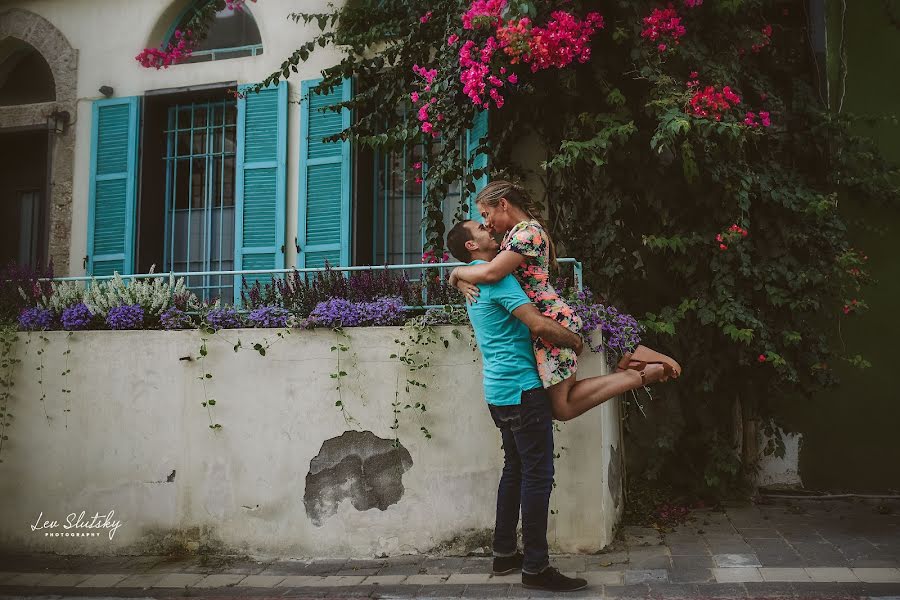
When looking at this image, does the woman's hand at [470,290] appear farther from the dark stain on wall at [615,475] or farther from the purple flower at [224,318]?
the purple flower at [224,318]

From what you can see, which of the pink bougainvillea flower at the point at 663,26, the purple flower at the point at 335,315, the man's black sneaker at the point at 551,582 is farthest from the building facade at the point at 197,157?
the man's black sneaker at the point at 551,582

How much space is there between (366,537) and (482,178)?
9.96ft

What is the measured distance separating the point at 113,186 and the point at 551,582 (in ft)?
19.1

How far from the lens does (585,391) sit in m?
4.02

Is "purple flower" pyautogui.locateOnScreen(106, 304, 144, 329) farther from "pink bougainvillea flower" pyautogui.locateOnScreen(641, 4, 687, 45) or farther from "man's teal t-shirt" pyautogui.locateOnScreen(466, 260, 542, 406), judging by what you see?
"pink bougainvillea flower" pyautogui.locateOnScreen(641, 4, 687, 45)

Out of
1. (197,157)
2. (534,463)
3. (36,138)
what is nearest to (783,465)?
(534,463)

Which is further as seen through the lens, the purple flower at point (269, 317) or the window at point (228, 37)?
the window at point (228, 37)

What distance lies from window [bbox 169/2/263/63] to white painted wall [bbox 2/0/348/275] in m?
0.22

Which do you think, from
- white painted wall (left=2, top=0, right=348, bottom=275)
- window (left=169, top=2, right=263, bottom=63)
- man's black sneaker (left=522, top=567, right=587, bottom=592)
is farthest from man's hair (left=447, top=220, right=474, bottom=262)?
window (left=169, top=2, right=263, bottom=63)

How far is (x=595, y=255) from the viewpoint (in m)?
5.99

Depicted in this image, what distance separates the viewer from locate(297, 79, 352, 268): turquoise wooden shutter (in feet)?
22.8

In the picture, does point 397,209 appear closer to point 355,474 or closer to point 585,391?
point 355,474

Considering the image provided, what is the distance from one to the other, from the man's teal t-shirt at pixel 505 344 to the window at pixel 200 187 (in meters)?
4.16

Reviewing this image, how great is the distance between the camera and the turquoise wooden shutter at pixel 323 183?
6941mm
